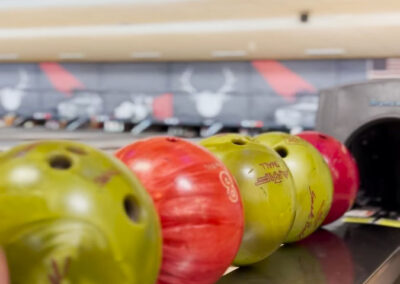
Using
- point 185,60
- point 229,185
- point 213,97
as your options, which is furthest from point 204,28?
point 229,185

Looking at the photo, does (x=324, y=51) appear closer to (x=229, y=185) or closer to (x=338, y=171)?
(x=338, y=171)

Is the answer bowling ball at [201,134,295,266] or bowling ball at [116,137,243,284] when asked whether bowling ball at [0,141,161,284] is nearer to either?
bowling ball at [116,137,243,284]

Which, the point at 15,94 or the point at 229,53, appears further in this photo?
the point at 15,94

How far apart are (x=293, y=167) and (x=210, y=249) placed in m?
0.55

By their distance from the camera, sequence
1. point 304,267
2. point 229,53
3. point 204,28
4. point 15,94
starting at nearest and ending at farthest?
1. point 304,267
2. point 204,28
3. point 229,53
4. point 15,94

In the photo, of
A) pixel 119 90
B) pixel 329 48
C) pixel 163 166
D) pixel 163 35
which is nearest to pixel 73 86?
pixel 119 90

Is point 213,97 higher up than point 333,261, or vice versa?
point 333,261

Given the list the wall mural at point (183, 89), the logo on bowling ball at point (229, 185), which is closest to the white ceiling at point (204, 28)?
the wall mural at point (183, 89)

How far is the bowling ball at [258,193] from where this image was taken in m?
1.24

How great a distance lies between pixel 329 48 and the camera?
270 inches

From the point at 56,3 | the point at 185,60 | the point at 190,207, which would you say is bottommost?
the point at 190,207

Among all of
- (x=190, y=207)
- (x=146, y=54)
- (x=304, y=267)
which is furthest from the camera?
(x=146, y=54)

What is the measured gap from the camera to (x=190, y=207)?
3.29 ft

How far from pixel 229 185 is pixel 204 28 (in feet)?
16.7
